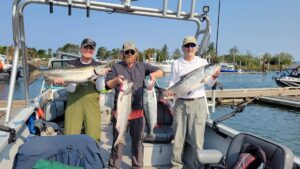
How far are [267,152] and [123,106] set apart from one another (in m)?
1.76

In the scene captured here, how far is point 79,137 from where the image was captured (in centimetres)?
309

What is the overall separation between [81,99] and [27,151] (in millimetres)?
1434

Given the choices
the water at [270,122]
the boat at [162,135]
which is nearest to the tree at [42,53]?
the water at [270,122]

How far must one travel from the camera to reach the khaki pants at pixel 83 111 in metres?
4.16

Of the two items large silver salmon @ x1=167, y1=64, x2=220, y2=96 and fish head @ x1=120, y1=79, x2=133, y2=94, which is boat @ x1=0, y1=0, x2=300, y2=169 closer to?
large silver salmon @ x1=167, y1=64, x2=220, y2=96

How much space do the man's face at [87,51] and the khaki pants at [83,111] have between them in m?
0.36

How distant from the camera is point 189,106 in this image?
13.8ft

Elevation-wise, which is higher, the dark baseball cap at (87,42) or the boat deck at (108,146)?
the dark baseball cap at (87,42)

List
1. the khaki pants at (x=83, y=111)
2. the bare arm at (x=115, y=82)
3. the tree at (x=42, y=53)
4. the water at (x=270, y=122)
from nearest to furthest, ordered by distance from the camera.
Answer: the bare arm at (x=115, y=82) < the khaki pants at (x=83, y=111) < the water at (x=270, y=122) < the tree at (x=42, y=53)

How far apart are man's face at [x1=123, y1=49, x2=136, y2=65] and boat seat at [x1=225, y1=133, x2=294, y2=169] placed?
166 centimetres

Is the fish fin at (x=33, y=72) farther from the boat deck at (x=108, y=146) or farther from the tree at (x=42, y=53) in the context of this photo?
the tree at (x=42, y=53)

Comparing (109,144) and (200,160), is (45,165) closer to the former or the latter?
(200,160)

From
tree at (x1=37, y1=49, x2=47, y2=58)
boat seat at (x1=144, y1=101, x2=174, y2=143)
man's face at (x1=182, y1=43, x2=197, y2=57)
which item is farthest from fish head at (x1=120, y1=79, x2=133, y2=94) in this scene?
tree at (x1=37, y1=49, x2=47, y2=58)

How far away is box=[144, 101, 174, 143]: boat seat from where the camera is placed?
16.2 feet
